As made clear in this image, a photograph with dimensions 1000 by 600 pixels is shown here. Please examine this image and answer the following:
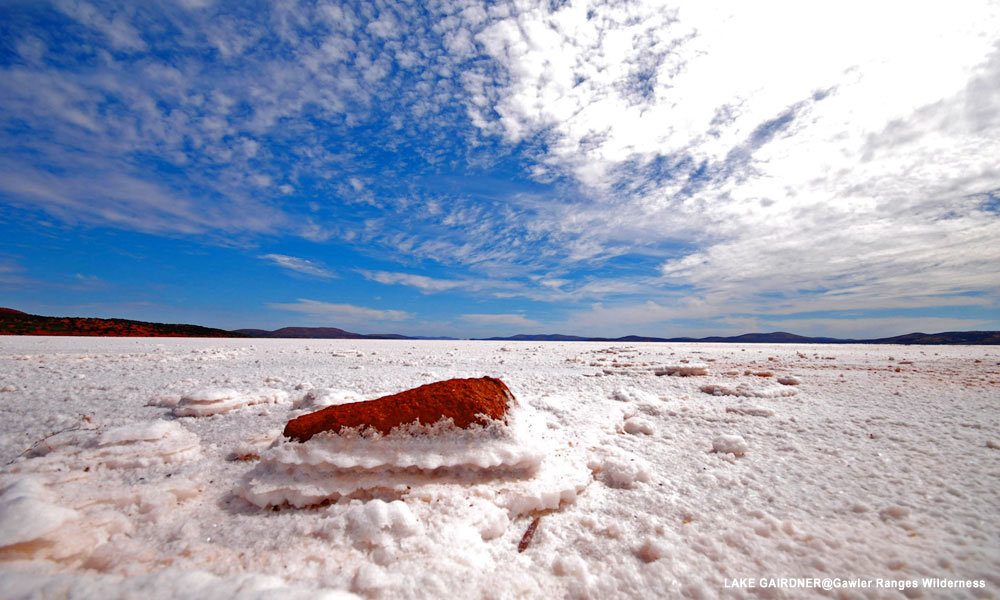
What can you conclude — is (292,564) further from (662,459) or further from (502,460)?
(662,459)

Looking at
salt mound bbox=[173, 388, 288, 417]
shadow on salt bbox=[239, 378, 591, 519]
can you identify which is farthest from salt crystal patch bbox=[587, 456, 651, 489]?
salt mound bbox=[173, 388, 288, 417]

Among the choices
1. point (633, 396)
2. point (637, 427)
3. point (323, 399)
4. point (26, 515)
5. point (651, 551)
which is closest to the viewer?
point (26, 515)

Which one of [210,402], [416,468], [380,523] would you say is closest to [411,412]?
[416,468]

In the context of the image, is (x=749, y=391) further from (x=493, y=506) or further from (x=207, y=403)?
(x=207, y=403)

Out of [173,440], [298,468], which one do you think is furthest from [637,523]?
[173,440]

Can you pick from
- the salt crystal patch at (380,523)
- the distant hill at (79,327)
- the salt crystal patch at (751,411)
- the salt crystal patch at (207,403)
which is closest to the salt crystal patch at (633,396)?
the salt crystal patch at (751,411)

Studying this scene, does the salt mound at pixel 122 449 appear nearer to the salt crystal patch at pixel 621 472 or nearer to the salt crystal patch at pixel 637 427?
the salt crystal patch at pixel 621 472

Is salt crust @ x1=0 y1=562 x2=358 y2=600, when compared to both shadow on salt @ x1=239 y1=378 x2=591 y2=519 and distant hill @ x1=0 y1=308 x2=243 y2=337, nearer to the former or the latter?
shadow on salt @ x1=239 y1=378 x2=591 y2=519
